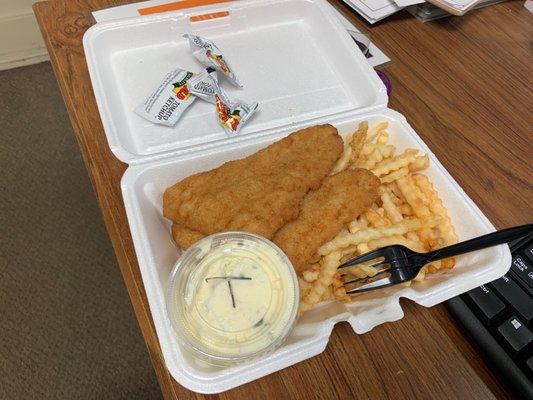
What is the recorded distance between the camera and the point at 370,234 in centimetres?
87

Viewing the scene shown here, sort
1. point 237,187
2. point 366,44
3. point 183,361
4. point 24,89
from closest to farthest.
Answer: point 183,361
point 237,187
point 366,44
point 24,89

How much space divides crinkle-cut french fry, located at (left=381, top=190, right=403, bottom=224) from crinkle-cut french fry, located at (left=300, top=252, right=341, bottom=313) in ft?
A: 0.62

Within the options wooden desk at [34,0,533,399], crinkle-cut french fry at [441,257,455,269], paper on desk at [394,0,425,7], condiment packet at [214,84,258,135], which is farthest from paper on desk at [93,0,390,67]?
crinkle-cut french fry at [441,257,455,269]

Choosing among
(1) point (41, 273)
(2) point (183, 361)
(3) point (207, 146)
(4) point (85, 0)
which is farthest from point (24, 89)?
(2) point (183, 361)

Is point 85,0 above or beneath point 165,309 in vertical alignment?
above

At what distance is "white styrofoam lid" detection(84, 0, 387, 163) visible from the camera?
3.65ft

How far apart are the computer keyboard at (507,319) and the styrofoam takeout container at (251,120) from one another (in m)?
0.03

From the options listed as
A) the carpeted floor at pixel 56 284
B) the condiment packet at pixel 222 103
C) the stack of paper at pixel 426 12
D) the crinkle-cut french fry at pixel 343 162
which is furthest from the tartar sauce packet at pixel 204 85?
the carpeted floor at pixel 56 284

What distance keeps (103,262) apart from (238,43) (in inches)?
41.9

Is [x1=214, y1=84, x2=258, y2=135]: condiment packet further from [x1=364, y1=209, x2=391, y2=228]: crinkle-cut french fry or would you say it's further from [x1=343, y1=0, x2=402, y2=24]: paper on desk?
[x1=343, y1=0, x2=402, y2=24]: paper on desk

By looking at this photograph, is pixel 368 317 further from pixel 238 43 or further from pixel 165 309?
pixel 238 43

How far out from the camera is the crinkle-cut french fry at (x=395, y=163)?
970mm

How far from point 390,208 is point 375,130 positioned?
0.72 feet

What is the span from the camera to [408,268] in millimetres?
823
